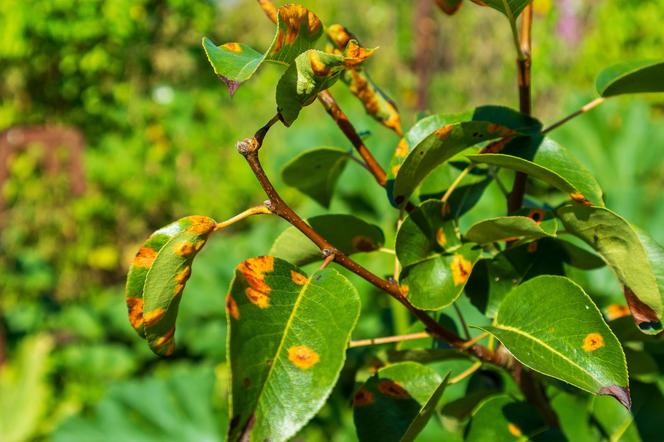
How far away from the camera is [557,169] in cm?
55

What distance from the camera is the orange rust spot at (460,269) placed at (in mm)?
568

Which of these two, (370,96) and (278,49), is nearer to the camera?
(278,49)

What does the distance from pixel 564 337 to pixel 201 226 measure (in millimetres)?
241

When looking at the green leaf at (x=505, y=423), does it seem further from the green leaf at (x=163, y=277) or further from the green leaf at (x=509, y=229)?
the green leaf at (x=163, y=277)

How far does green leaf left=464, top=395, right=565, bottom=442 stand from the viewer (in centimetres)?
61

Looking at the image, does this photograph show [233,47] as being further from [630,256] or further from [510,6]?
[630,256]

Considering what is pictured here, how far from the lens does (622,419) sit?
2.30 feet

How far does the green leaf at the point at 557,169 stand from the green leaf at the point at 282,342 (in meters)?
0.14

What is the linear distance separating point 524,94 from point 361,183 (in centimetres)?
163

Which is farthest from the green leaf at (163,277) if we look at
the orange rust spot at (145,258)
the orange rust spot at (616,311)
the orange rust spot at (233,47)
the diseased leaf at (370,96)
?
the orange rust spot at (616,311)

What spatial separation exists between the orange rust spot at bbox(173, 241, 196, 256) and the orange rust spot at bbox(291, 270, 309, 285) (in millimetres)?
65

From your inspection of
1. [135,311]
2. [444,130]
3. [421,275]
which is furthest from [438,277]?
[135,311]

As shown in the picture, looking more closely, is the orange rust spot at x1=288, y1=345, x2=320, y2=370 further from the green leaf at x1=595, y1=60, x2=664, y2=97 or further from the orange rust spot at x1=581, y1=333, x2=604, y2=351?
the green leaf at x1=595, y1=60, x2=664, y2=97

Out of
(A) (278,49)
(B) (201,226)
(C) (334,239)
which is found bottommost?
(C) (334,239)
